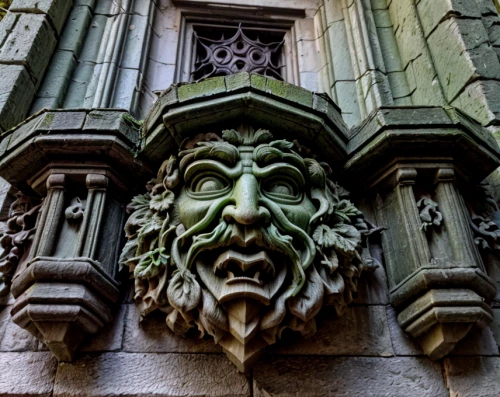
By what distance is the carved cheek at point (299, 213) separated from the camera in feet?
7.21

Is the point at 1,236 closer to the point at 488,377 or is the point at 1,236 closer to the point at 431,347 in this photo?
the point at 431,347

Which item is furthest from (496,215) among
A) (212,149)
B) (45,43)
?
(45,43)

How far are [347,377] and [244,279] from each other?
67 centimetres

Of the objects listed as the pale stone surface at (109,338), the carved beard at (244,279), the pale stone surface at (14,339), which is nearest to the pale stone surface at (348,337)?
the carved beard at (244,279)

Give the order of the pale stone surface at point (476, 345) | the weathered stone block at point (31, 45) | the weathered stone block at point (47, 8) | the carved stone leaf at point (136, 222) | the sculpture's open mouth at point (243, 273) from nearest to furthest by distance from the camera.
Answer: the sculpture's open mouth at point (243, 273) → the pale stone surface at point (476, 345) → the carved stone leaf at point (136, 222) → the weathered stone block at point (31, 45) → the weathered stone block at point (47, 8)

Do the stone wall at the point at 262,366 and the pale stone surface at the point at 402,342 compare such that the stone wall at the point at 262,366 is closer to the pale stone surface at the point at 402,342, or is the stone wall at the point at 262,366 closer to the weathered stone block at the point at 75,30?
the pale stone surface at the point at 402,342

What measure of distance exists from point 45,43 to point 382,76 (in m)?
2.41

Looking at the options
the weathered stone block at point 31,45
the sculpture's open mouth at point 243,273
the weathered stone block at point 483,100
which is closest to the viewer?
the sculpture's open mouth at point 243,273

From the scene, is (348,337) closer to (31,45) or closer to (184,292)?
(184,292)

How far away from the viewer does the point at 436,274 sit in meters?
2.12

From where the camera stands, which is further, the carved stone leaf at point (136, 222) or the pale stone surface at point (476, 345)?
the carved stone leaf at point (136, 222)

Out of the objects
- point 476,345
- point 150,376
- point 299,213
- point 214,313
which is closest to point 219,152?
point 299,213

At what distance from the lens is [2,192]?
277 cm

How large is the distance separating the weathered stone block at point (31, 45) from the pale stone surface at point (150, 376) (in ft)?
6.62
